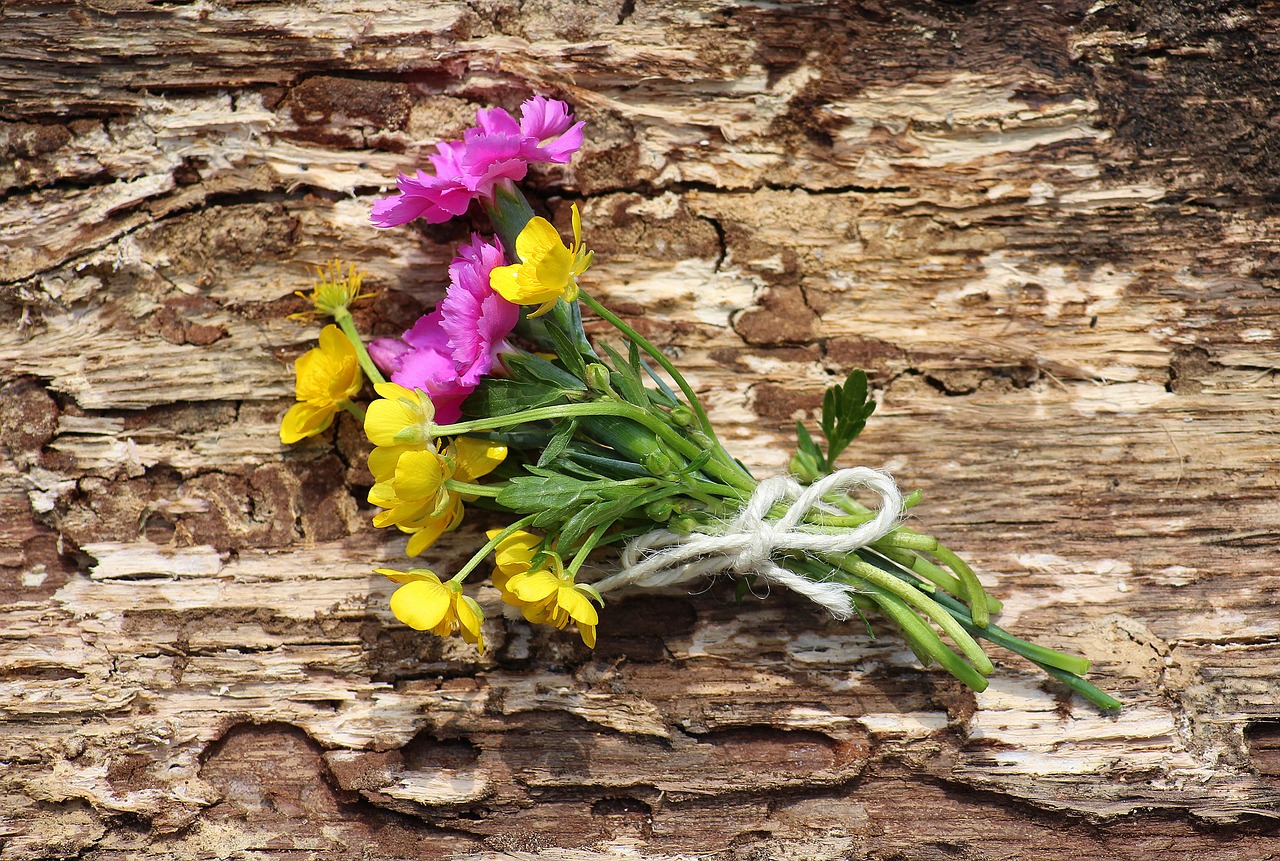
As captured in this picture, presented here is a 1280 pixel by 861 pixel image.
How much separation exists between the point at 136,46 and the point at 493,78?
3.17 ft

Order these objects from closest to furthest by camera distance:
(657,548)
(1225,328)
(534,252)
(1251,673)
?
(534,252)
(657,548)
(1251,673)
(1225,328)

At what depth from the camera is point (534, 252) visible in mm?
1711

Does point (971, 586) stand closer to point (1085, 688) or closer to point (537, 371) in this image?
point (1085, 688)

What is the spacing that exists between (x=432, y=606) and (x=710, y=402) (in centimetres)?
94

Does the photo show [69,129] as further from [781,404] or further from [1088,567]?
[1088,567]

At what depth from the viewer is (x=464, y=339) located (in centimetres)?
173

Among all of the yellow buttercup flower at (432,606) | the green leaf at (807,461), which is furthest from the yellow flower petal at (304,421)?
the green leaf at (807,461)

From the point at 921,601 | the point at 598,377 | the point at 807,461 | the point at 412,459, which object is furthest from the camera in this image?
the point at 807,461

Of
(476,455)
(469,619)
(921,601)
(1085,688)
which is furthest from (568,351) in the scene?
(1085,688)

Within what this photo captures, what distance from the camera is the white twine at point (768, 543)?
6.07ft

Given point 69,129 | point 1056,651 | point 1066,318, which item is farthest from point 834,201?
point 69,129

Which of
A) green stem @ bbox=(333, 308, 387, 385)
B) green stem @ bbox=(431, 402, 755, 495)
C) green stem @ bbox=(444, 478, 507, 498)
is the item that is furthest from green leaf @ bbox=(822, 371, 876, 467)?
green stem @ bbox=(333, 308, 387, 385)

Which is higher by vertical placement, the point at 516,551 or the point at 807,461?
the point at 807,461

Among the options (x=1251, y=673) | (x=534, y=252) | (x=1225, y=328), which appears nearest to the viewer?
(x=534, y=252)
